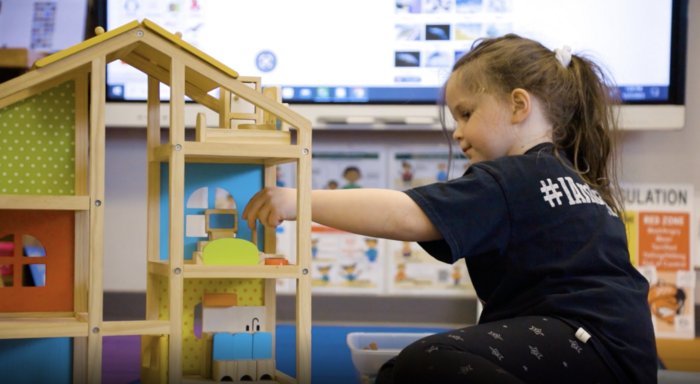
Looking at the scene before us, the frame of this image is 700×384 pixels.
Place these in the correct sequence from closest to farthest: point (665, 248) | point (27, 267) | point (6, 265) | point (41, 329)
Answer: point (41, 329)
point (6, 265)
point (27, 267)
point (665, 248)

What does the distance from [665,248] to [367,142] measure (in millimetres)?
738

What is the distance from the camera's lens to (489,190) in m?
0.72

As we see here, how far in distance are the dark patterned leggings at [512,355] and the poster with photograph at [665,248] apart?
78cm

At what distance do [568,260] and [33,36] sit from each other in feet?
4.31

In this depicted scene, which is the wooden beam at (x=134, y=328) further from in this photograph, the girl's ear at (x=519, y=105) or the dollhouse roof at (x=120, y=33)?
the girl's ear at (x=519, y=105)

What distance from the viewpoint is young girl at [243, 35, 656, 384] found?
681mm

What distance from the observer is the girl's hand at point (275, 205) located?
0.75m

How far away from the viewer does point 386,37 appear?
1.38m

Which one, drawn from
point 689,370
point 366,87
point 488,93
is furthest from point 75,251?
point 689,370

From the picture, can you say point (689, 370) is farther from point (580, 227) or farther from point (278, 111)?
point (278, 111)

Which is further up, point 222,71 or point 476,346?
point 222,71

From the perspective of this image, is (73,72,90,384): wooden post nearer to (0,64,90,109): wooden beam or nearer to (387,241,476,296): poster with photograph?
(0,64,90,109): wooden beam

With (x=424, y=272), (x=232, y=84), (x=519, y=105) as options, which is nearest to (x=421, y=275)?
(x=424, y=272)

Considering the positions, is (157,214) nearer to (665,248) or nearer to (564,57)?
(564,57)
